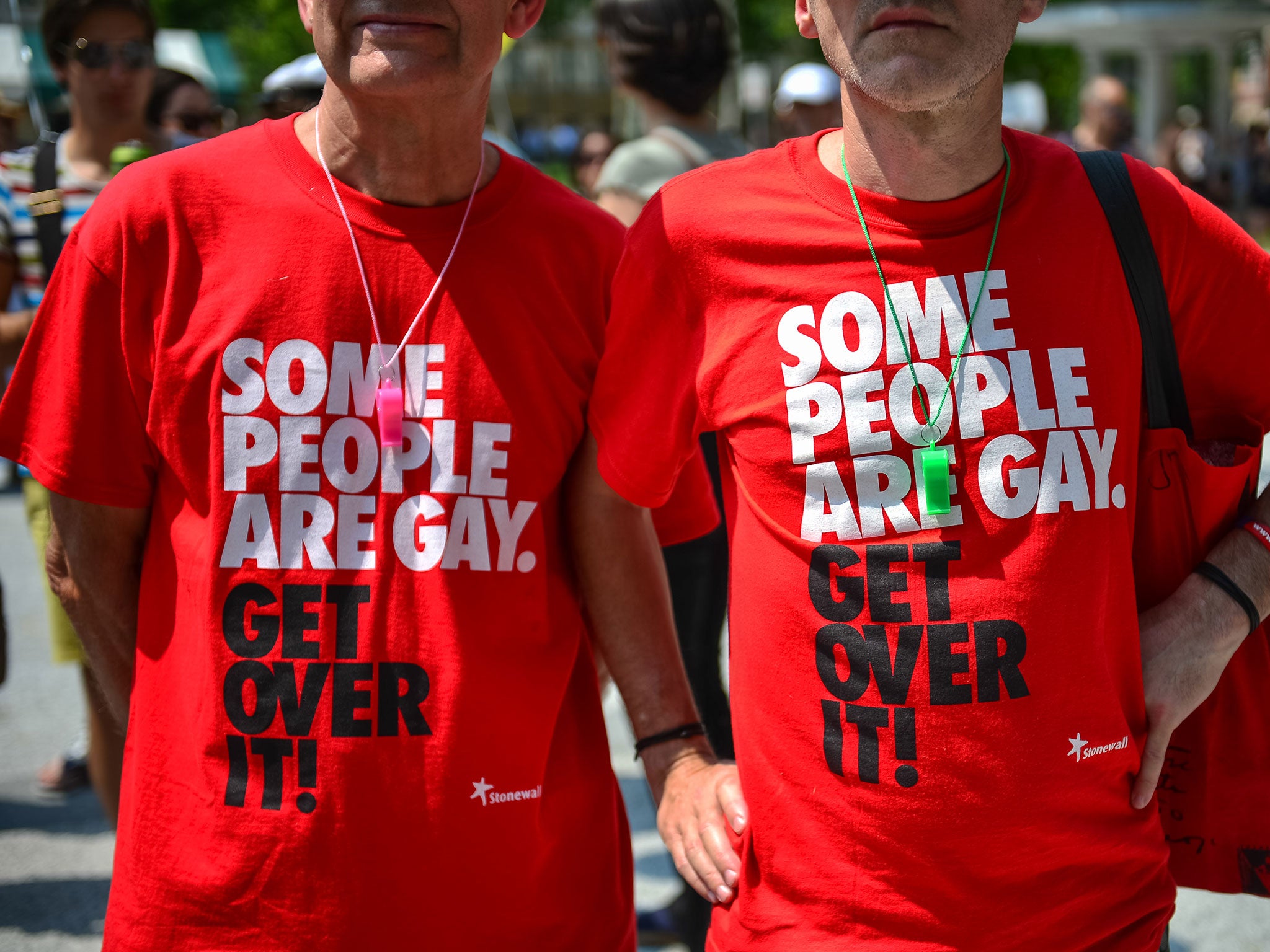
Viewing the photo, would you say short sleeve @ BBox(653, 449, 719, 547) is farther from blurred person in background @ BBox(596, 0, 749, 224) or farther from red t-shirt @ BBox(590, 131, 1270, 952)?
blurred person in background @ BBox(596, 0, 749, 224)

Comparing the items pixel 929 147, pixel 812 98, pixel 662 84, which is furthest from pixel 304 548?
pixel 812 98

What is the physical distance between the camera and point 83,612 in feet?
6.48

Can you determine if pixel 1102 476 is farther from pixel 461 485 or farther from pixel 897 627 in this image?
pixel 461 485

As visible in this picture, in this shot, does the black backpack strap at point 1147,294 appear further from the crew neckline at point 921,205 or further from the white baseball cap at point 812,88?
the white baseball cap at point 812,88

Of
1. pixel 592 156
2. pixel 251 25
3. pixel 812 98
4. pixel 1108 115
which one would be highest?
pixel 251 25

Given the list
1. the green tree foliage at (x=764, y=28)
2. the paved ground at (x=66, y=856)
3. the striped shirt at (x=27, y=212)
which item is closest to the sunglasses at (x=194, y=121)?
the striped shirt at (x=27, y=212)

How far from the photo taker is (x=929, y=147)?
5.60 feet

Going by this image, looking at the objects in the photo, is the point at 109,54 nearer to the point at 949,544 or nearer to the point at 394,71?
the point at 394,71

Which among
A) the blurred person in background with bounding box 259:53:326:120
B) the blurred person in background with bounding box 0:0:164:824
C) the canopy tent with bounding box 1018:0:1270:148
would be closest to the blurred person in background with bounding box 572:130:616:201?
the blurred person in background with bounding box 259:53:326:120

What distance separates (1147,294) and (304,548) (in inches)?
46.1

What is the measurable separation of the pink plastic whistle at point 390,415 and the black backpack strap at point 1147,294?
0.98 metres

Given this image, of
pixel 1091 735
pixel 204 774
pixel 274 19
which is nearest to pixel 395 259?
pixel 204 774

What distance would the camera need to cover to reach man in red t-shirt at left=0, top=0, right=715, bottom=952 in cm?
181

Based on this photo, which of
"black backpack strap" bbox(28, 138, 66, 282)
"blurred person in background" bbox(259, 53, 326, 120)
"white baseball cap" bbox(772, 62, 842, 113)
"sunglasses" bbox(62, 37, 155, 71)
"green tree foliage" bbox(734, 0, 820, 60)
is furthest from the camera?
"green tree foliage" bbox(734, 0, 820, 60)
